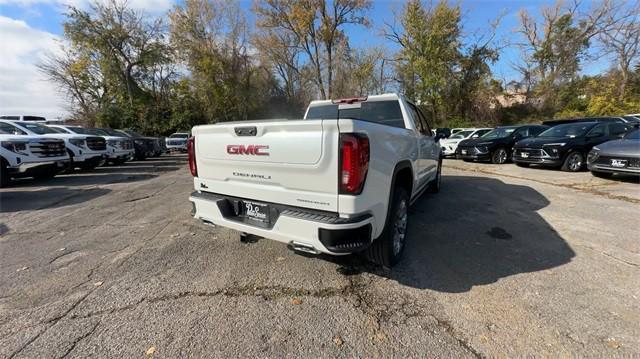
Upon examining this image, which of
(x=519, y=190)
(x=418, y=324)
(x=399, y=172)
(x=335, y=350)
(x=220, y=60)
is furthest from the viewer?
(x=220, y=60)

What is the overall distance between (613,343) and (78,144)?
45.2 feet

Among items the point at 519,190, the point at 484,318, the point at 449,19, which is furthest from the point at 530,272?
the point at 449,19

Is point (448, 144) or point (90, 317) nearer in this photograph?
point (90, 317)

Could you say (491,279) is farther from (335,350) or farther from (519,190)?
(519,190)

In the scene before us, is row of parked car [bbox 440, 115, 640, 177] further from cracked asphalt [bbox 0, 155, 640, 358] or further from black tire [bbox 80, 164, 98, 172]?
black tire [bbox 80, 164, 98, 172]

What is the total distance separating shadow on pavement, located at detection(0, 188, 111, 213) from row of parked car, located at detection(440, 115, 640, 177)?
1284 cm

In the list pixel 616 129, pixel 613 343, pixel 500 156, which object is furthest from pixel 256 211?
pixel 616 129

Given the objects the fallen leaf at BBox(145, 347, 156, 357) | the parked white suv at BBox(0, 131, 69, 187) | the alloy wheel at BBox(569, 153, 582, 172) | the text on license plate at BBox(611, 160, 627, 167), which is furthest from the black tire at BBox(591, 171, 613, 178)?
the parked white suv at BBox(0, 131, 69, 187)

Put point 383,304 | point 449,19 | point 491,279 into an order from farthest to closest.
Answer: point 449,19, point 491,279, point 383,304

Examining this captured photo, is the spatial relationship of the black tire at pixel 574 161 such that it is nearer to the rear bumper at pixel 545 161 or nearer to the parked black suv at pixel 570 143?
the parked black suv at pixel 570 143

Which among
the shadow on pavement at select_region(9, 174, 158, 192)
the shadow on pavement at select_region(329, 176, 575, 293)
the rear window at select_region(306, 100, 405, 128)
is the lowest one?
the shadow on pavement at select_region(329, 176, 575, 293)

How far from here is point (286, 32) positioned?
91.0 ft

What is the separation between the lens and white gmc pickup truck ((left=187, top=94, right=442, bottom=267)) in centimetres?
228

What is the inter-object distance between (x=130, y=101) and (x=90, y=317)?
28.4m
